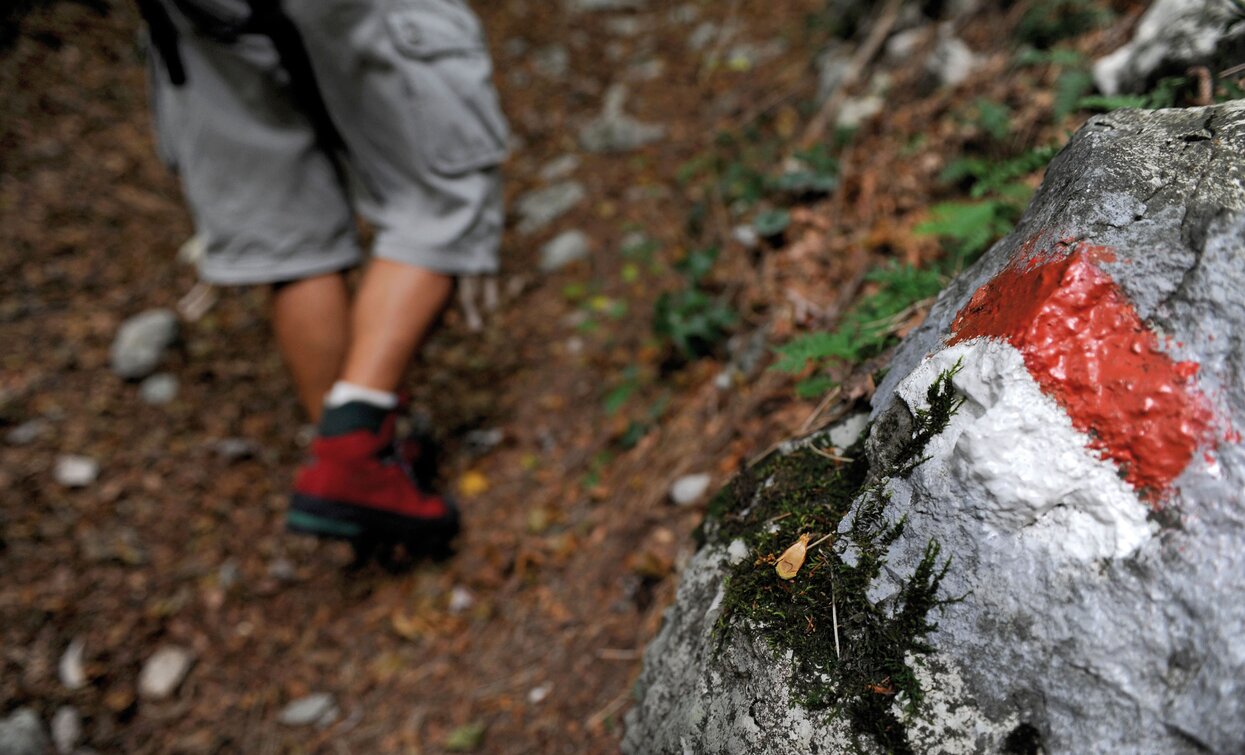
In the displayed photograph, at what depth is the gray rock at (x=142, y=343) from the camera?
3.59 meters

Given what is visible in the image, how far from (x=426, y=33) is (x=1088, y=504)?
226 centimetres

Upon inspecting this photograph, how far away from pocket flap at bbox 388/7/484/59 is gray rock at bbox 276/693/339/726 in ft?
8.03

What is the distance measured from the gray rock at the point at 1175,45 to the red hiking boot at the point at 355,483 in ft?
9.17

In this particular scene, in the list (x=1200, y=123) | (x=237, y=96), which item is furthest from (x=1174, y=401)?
(x=237, y=96)

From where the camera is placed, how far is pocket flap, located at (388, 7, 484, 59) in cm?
209

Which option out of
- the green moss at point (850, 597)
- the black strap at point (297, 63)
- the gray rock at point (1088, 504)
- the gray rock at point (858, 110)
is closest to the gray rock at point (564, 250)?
the gray rock at point (858, 110)

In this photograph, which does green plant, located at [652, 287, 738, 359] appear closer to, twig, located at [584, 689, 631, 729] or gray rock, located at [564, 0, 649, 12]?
twig, located at [584, 689, 631, 729]

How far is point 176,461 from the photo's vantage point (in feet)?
10.8

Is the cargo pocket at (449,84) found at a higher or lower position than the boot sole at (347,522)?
higher

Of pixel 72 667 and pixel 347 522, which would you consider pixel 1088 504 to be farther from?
pixel 72 667

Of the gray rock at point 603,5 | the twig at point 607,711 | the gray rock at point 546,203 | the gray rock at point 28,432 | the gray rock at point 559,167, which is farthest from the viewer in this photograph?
the gray rock at point 603,5

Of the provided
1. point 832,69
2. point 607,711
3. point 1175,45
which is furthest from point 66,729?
point 832,69

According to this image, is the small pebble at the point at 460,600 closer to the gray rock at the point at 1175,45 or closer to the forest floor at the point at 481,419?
the forest floor at the point at 481,419

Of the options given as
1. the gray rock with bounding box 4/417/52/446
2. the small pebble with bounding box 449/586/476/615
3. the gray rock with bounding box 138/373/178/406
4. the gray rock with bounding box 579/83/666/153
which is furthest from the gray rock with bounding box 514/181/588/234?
the gray rock with bounding box 4/417/52/446
